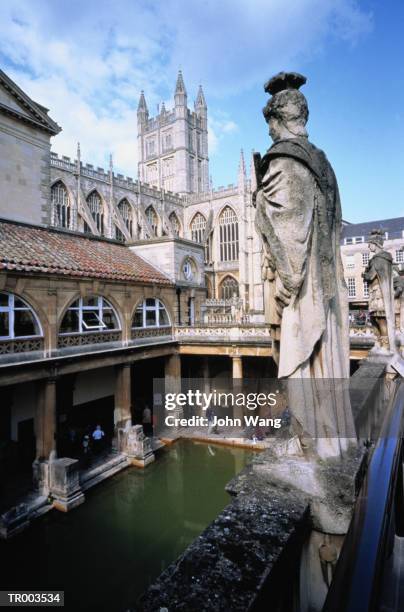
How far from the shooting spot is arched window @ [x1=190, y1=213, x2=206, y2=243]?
165 ft

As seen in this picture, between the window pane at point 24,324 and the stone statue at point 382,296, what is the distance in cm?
938

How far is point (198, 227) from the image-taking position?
167ft

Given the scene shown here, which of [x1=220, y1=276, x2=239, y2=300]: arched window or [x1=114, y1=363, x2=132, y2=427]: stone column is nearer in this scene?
[x1=114, y1=363, x2=132, y2=427]: stone column

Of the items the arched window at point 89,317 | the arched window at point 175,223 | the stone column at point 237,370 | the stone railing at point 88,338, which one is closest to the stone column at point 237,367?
the stone column at point 237,370

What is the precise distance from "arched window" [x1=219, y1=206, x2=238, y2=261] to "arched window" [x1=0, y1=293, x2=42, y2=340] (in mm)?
38087

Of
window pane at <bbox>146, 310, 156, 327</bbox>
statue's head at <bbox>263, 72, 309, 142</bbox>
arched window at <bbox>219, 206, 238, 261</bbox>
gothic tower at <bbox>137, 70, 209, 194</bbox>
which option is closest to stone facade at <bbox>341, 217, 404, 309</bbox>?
arched window at <bbox>219, 206, 238, 261</bbox>

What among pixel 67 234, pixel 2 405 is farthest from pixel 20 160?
pixel 2 405

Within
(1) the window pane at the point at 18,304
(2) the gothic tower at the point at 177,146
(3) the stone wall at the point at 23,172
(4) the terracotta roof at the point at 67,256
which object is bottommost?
(1) the window pane at the point at 18,304

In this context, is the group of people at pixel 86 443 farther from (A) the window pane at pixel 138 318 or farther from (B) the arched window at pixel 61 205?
(B) the arched window at pixel 61 205

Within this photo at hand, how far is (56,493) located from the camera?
35.2ft

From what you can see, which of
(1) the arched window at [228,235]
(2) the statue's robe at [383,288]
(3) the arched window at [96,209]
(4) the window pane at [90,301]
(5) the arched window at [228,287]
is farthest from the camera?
(1) the arched window at [228,235]

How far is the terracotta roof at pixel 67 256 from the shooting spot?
1099 cm

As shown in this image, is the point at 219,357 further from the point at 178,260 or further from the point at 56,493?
the point at 56,493

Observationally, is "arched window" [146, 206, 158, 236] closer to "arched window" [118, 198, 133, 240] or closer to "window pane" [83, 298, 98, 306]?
"arched window" [118, 198, 133, 240]
